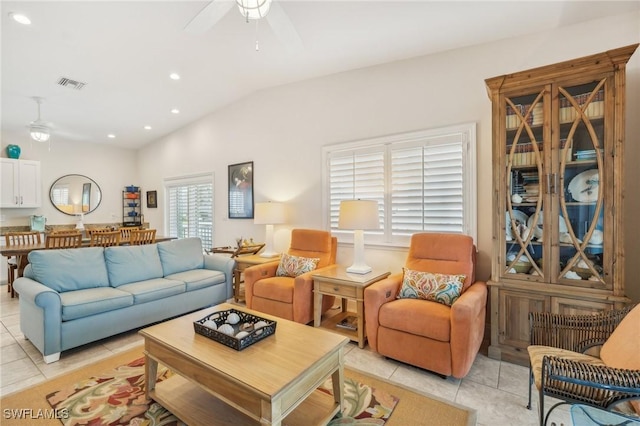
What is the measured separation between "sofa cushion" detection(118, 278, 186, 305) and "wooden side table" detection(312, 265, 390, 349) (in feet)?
5.33

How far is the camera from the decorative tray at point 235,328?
1.79m

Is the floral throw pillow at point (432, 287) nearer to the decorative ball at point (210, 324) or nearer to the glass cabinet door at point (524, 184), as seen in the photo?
the glass cabinet door at point (524, 184)

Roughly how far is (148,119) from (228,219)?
7.99ft

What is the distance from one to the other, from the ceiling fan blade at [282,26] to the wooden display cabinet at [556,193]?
174 cm

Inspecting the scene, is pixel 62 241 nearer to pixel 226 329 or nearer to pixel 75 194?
pixel 75 194

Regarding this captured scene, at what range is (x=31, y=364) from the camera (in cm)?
257

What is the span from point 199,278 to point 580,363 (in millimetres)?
3602

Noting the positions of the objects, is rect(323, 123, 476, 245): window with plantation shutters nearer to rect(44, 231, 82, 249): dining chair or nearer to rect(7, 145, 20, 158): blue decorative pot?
rect(44, 231, 82, 249): dining chair

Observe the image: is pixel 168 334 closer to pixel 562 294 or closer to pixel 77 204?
pixel 562 294

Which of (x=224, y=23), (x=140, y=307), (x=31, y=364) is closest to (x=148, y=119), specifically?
(x=224, y=23)

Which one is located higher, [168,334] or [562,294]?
[562,294]

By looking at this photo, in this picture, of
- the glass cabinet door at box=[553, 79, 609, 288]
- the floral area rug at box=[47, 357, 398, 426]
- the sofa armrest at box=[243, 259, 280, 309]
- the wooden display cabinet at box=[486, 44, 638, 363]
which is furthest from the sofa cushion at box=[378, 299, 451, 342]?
the sofa armrest at box=[243, 259, 280, 309]

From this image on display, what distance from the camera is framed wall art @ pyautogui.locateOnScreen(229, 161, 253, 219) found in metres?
5.04

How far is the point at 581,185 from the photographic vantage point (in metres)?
2.37
